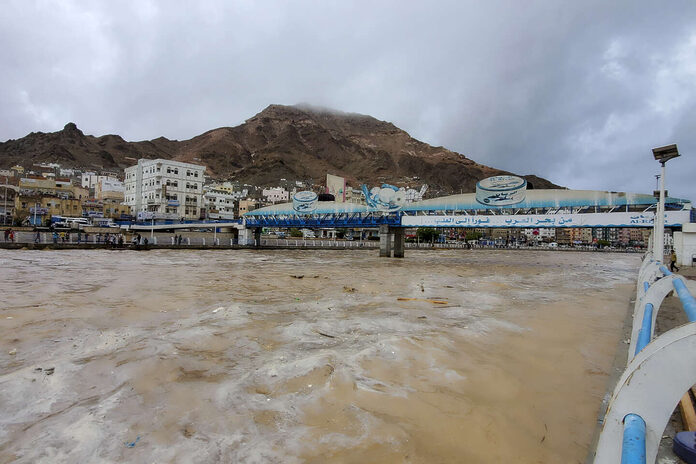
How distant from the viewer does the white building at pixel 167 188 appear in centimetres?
6941

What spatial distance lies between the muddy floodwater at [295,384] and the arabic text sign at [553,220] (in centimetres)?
2497

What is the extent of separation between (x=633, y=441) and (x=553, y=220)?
35.0m

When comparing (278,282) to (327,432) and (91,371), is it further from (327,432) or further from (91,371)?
(327,432)

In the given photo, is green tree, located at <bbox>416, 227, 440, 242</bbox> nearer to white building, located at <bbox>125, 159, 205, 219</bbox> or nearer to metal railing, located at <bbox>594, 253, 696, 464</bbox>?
white building, located at <bbox>125, 159, 205, 219</bbox>

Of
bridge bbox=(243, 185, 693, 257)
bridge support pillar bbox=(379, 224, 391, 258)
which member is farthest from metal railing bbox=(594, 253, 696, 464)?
bridge support pillar bbox=(379, 224, 391, 258)

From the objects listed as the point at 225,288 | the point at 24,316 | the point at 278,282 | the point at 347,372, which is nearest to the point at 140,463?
the point at 347,372

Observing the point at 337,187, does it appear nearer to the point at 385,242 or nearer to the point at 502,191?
the point at 385,242

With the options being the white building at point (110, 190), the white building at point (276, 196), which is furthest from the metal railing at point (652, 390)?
the white building at point (276, 196)

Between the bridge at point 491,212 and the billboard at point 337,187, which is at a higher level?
the billboard at point 337,187

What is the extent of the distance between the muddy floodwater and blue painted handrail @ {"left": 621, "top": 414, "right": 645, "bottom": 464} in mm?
1891

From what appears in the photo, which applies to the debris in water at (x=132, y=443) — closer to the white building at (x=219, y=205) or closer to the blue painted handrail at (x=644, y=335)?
the blue painted handrail at (x=644, y=335)

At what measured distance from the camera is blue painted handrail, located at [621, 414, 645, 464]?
135 cm

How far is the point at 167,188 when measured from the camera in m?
69.5

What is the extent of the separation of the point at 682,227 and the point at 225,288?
104ft
